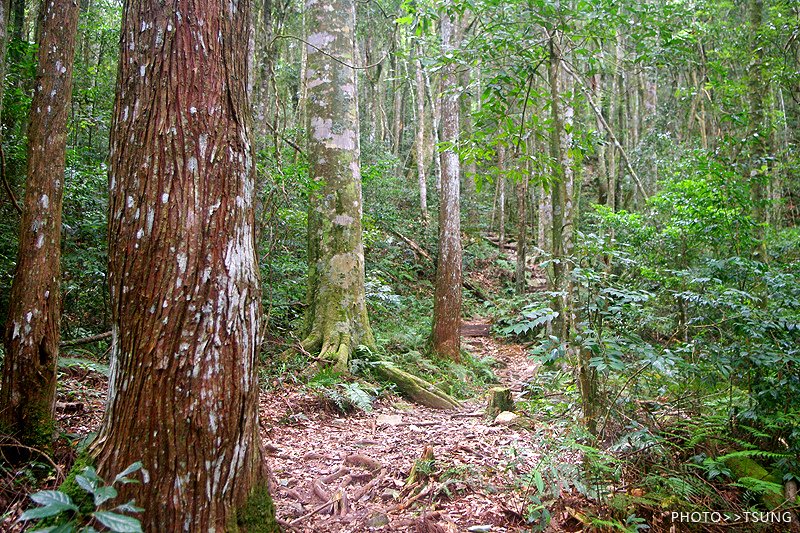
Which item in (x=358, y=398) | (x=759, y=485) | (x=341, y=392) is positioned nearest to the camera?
(x=759, y=485)

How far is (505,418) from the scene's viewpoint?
555 cm

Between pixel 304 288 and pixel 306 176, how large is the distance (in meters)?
2.49

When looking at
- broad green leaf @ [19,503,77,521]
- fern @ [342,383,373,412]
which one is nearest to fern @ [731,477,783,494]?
broad green leaf @ [19,503,77,521]

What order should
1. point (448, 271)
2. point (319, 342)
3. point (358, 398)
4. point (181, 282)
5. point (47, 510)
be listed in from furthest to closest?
point (448, 271) → point (319, 342) → point (358, 398) → point (181, 282) → point (47, 510)

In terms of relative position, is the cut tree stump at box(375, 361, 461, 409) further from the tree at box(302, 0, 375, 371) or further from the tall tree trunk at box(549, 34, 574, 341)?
the tall tree trunk at box(549, 34, 574, 341)

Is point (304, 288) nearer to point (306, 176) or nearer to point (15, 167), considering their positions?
point (306, 176)

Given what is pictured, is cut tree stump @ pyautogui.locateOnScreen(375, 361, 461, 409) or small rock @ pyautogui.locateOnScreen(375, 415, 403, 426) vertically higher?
cut tree stump @ pyautogui.locateOnScreen(375, 361, 461, 409)

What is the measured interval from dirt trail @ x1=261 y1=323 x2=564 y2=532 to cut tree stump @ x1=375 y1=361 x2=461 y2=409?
12.4 inches

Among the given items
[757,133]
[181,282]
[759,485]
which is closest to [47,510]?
[181,282]

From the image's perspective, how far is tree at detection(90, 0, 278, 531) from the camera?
7.68 feet

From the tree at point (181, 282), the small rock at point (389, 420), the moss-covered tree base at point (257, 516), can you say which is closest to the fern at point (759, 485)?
the moss-covered tree base at point (257, 516)

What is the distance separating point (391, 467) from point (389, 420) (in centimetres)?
157

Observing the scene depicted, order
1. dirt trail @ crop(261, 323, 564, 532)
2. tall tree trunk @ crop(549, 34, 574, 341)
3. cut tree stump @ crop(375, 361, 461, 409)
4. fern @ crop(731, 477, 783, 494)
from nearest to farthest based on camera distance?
fern @ crop(731, 477, 783, 494) → dirt trail @ crop(261, 323, 564, 532) → tall tree trunk @ crop(549, 34, 574, 341) → cut tree stump @ crop(375, 361, 461, 409)

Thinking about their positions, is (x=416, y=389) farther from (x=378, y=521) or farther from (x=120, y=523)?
(x=120, y=523)
